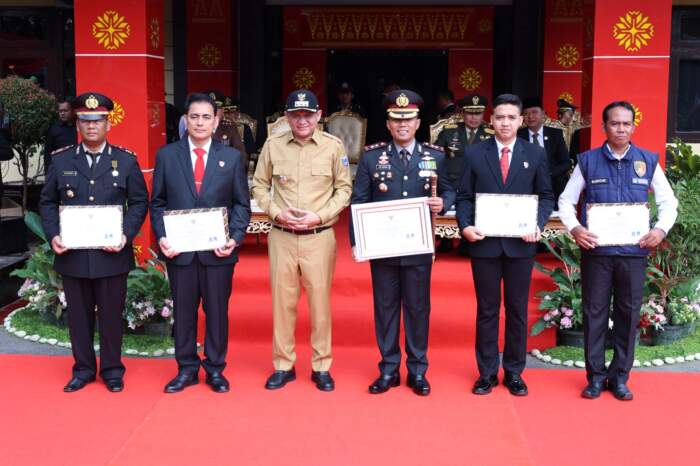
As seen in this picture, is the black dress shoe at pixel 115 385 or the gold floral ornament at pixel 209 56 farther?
the gold floral ornament at pixel 209 56

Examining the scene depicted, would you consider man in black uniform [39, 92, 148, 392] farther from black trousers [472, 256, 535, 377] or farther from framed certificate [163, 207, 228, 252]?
black trousers [472, 256, 535, 377]

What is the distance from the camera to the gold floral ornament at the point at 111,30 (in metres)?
6.10

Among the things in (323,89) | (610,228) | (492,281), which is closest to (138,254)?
(492,281)

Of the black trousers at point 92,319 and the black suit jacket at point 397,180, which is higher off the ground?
the black suit jacket at point 397,180

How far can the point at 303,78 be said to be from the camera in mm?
11469

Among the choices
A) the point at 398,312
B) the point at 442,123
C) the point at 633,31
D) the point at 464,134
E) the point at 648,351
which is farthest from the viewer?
the point at 442,123

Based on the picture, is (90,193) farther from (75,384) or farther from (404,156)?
(404,156)

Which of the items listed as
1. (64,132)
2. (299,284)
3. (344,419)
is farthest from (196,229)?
(64,132)

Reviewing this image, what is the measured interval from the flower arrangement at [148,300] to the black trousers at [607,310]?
9.00 ft

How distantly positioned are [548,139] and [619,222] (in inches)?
99.5

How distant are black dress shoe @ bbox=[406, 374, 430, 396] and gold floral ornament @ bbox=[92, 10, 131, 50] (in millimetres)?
3273

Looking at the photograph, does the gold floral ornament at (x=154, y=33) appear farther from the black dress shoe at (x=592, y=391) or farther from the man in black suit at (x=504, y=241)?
the black dress shoe at (x=592, y=391)

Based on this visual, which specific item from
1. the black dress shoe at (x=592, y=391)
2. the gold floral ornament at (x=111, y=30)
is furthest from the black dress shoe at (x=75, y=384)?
the black dress shoe at (x=592, y=391)

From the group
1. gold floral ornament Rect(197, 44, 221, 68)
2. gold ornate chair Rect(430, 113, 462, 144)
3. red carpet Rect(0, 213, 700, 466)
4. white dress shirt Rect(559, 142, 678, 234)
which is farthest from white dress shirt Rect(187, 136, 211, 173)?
gold floral ornament Rect(197, 44, 221, 68)
